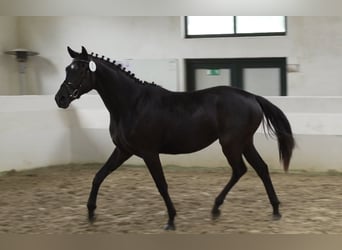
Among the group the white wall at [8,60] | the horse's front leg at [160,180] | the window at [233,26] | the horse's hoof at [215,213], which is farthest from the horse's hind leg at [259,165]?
the white wall at [8,60]

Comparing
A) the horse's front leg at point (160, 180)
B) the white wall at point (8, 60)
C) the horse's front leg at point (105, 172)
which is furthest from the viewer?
the white wall at point (8, 60)

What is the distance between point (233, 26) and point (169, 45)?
1.69 feet

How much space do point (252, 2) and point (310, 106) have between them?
1.16m

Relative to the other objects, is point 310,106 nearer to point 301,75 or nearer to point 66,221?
point 301,75

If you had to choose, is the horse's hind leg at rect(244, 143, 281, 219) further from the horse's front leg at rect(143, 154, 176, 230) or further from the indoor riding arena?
the horse's front leg at rect(143, 154, 176, 230)

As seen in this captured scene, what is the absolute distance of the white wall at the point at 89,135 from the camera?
3596 mm

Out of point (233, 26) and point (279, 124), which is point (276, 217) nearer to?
point (279, 124)

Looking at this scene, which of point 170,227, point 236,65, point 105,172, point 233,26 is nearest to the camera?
point 170,227

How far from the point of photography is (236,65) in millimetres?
3434

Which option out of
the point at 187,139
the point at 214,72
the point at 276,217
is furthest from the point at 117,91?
the point at 276,217

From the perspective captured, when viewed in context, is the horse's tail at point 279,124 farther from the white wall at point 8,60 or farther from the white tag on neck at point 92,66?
the white wall at point 8,60

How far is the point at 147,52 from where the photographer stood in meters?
3.49

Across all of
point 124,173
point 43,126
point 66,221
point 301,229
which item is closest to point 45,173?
point 43,126

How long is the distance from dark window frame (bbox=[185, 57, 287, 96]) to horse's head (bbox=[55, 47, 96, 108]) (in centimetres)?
96
